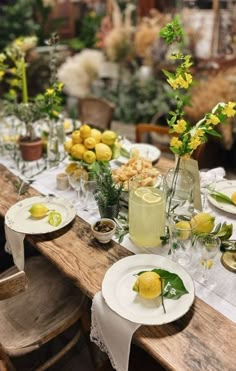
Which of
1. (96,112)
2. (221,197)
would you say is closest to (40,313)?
(221,197)

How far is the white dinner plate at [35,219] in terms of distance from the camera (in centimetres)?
129

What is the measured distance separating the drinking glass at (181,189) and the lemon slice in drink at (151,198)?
0.34 feet

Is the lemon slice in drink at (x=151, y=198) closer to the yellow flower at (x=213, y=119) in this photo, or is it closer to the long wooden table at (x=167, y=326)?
the long wooden table at (x=167, y=326)

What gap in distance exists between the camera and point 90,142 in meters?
1.56

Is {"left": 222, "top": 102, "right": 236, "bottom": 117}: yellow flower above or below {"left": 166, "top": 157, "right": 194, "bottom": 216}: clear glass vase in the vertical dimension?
above

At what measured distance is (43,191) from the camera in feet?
5.17

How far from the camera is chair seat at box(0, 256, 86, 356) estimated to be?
1.25 m

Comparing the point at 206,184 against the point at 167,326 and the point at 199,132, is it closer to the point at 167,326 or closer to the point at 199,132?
the point at 199,132

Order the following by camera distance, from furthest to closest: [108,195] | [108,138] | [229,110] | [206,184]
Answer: [108,138], [206,184], [108,195], [229,110]

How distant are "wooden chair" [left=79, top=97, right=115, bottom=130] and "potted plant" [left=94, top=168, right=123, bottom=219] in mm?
1356

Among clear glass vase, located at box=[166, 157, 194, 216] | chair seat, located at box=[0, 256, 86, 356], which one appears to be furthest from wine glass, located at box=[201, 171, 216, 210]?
chair seat, located at box=[0, 256, 86, 356]

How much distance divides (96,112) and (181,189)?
1543 millimetres

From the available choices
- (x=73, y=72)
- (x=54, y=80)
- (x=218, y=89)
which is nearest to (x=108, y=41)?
(x=73, y=72)

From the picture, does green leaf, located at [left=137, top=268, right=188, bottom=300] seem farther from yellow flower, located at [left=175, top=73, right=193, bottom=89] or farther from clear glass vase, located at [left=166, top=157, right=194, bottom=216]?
yellow flower, located at [left=175, top=73, right=193, bottom=89]
